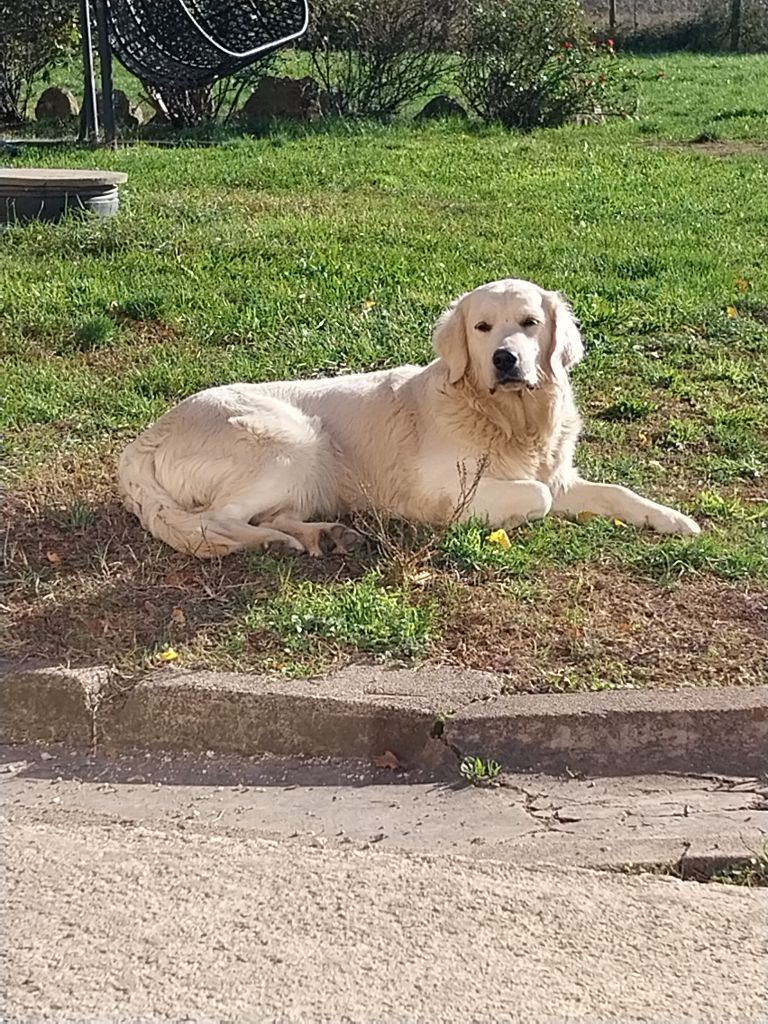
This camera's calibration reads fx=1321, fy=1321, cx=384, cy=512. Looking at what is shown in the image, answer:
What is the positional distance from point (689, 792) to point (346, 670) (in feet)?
3.32

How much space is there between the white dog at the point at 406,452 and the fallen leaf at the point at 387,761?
3.88ft

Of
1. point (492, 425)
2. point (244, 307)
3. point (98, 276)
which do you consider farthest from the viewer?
point (98, 276)

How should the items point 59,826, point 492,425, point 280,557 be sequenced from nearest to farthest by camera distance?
point 59,826
point 280,557
point 492,425

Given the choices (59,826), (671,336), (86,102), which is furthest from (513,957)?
(86,102)

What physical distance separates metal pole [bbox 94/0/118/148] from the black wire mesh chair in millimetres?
80

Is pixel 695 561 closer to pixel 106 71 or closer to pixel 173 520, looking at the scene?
pixel 173 520

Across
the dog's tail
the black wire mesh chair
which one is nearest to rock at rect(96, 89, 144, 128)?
the black wire mesh chair

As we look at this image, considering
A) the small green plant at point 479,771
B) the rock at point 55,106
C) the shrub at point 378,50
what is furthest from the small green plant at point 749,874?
the rock at point 55,106

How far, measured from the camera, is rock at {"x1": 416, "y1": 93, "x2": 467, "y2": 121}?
633 inches

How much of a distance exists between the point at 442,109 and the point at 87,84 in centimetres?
495

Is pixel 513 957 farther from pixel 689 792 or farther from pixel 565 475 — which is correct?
pixel 565 475

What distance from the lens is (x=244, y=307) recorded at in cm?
748

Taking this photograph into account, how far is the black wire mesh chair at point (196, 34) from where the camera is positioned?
42.4 ft

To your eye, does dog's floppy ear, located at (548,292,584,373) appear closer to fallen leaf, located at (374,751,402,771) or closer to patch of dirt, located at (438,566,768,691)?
patch of dirt, located at (438,566,768,691)
